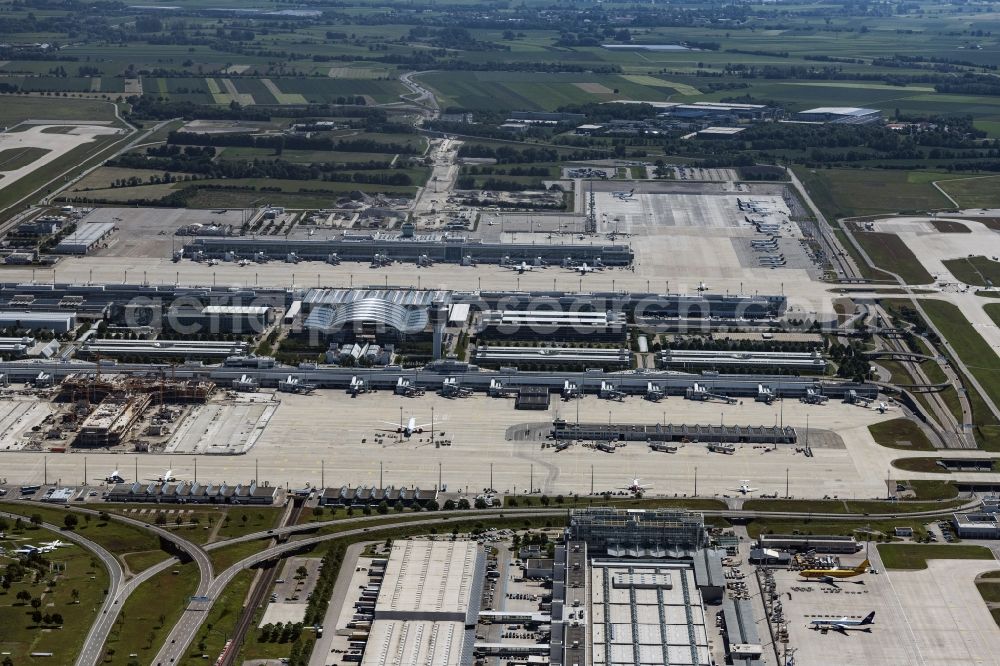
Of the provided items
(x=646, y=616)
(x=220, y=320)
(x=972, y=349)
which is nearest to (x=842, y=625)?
(x=646, y=616)

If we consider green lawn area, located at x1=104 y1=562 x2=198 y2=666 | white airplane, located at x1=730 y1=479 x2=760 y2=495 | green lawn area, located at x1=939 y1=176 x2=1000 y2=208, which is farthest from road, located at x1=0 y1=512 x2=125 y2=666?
green lawn area, located at x1=939 y1=176 x2=1000 y2=208

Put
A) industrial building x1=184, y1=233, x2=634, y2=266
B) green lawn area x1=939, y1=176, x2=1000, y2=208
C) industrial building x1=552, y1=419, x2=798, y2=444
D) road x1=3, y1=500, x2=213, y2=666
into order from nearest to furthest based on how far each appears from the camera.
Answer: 1. road x1=3, y1=500, x2=213, y2=666
2. industrial building x1=552, y1=419, x2=798, y2=444
3. industrial building x1=184, y1=233, x2=634, y2=266
4. green lawn area x1=939, y1=176, x2=1000, y2=208

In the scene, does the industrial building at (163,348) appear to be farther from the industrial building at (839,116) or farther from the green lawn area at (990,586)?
the industrial building at (839,116)

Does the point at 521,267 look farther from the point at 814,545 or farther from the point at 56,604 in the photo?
the point at 56,604

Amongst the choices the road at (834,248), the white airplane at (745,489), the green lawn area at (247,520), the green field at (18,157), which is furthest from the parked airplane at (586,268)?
the green field at (18,157)

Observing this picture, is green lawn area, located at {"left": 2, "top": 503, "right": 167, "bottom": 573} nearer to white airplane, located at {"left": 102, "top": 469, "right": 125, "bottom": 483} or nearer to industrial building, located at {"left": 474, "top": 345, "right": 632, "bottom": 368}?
white airplane, located at {"left": 102, "top": 469, "right": 125, "bottom": 483}

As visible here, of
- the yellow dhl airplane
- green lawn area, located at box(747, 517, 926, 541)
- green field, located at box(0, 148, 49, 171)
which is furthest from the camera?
green field, located at box(0, 148, 49, 171)
